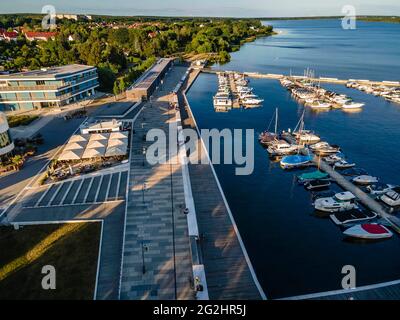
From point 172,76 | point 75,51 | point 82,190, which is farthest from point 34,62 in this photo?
point 82,190

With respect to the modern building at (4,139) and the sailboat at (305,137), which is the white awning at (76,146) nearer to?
the modern building at (4,139)

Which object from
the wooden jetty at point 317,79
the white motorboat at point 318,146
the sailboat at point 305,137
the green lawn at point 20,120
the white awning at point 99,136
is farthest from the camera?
the wooden jetty at point 317,79

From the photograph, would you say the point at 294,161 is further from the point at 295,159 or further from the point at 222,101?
the point at 222,101

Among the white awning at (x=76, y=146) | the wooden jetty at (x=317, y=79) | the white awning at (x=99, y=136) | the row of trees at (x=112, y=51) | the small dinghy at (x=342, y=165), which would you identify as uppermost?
the row of trees at (x=112, y=51)

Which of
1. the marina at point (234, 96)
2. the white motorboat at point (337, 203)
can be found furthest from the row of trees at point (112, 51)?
the white motorboat at point (337, 203)

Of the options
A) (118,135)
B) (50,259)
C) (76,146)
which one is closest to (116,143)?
(118,135)
